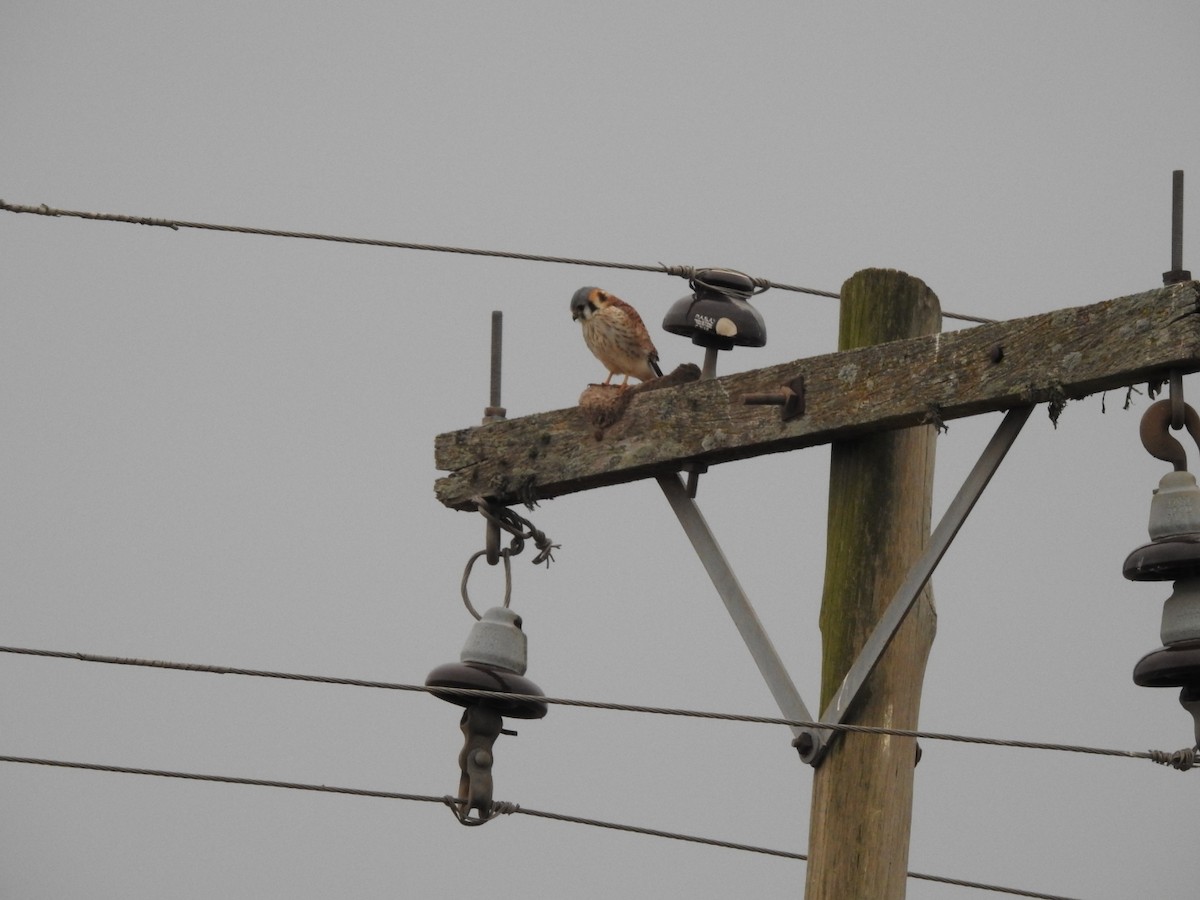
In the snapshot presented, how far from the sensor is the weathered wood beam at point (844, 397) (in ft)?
15.5

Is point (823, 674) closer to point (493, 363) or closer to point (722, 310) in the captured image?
point (722, 310)

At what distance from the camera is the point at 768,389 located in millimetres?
5508

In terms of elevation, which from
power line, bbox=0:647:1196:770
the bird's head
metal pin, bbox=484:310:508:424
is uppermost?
the bird's head

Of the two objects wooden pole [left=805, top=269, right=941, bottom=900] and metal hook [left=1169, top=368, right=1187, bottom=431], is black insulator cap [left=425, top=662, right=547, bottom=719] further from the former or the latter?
metal hook [left=1169, top=368, right=1187, bottom=431]

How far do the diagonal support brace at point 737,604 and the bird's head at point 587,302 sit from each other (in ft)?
5.52

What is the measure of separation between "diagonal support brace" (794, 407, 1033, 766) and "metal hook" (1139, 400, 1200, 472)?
1.03 ft

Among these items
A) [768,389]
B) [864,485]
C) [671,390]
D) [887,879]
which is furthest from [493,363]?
[887,879]

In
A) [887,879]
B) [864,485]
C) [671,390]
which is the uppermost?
[671,390]

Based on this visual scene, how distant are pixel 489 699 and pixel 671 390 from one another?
123 centimetres

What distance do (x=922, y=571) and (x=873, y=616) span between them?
9.7 inches

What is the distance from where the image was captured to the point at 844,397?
5.29 meters

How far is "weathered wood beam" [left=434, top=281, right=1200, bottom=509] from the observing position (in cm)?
474

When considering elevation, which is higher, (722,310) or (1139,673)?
(722,310)

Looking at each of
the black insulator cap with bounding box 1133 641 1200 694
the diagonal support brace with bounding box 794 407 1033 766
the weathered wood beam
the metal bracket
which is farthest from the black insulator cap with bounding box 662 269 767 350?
the black insulator cap with bounding box 1133 641 1200 694
